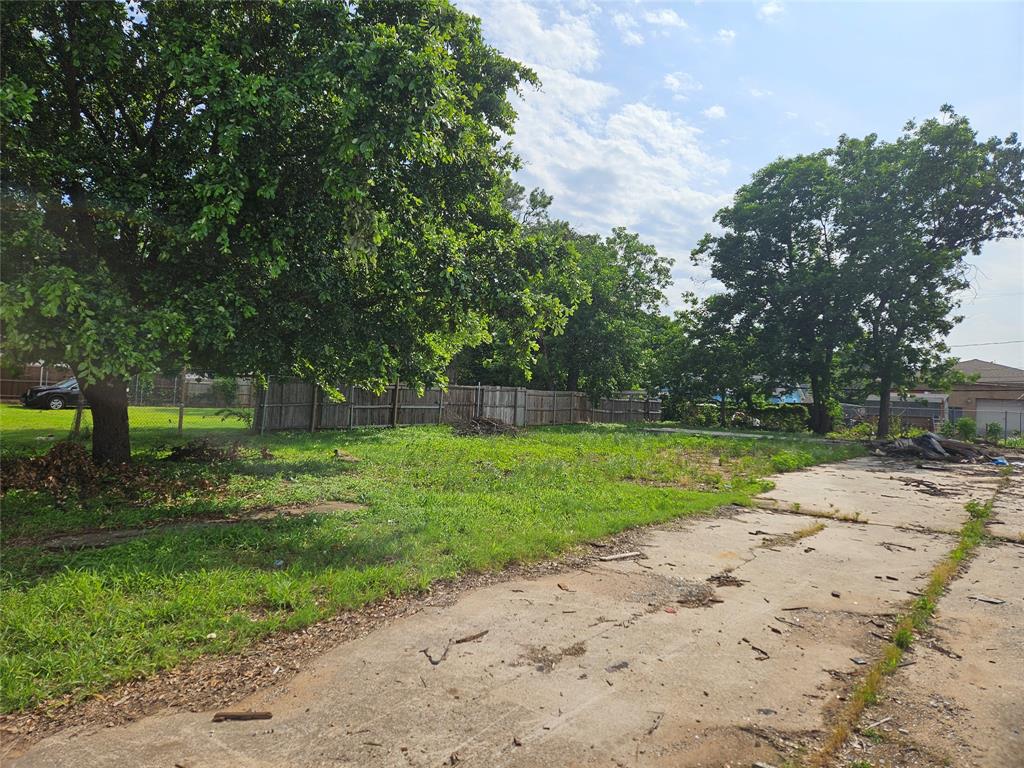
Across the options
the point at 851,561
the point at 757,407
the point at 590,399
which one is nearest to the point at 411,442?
the point at 851,561

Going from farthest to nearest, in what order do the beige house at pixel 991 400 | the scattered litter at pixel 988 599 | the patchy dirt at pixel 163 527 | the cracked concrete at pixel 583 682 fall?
1. the beige house at pixel 991 400
2. the patchy dirt at pixel 163 527
3. the scattered litter at pixel 988 599
4. the cracked concrete at pixel 583 682

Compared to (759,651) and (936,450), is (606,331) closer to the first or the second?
(936,450)

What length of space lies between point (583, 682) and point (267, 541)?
3.61 meters

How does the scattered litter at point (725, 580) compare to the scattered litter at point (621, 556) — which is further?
the scattered litter at point (621, 556)

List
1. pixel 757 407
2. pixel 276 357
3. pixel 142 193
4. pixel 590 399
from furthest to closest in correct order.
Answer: pixel 757 407
pixel 590 399
pixel 276 357
pixel 142 193

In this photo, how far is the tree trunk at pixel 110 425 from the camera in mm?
8352

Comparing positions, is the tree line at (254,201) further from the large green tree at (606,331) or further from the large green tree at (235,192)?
the large green tree at (606,331)

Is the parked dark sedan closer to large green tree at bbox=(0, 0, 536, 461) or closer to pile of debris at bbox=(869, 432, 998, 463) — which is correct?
large green tree at bbox=(0, 0, 536, 461)

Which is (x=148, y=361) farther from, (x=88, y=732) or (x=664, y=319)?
(x=664, y=319)

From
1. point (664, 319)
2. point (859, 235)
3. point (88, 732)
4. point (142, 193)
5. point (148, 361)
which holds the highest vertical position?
point (859, 235)

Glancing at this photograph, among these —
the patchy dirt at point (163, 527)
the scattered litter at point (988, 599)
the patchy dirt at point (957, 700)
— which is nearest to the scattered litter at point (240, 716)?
the patchy dirt at point (957, 700)

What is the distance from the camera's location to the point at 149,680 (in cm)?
334

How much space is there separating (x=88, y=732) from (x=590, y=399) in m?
29.7

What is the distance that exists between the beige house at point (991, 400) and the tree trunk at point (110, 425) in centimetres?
4053
